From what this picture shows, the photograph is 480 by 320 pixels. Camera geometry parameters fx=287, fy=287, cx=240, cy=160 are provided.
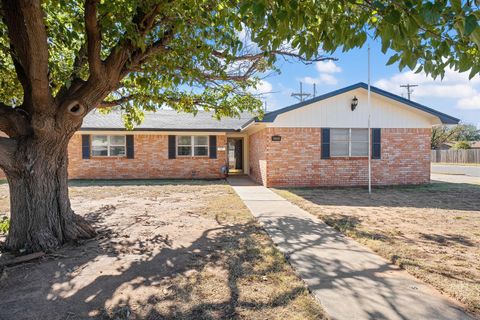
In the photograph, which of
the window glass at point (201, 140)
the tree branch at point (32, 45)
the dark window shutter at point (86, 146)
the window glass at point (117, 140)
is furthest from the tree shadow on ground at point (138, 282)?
the dark window shutter at point (86, 146)

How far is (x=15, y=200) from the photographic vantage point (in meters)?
4.36

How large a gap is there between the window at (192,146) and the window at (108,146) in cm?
289

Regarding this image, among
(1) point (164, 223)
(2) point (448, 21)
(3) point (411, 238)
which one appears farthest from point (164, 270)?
(3) point (411, 238)

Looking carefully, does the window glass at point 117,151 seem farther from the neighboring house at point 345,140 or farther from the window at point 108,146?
the neighboring house at point 345,140

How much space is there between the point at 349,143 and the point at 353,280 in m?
9.84

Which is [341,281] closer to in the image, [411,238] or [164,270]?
[164,270]

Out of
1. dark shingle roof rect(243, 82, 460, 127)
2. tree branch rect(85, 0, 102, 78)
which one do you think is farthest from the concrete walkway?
dark shingle roof rect(243, 82, 460, 127)

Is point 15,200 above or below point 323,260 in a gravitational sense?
above

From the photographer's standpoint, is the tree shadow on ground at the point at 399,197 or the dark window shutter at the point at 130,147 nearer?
the tree shadow on ground at the point at 399,197

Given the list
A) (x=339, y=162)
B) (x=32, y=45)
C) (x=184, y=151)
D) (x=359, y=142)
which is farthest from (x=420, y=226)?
(x=184, y=151)

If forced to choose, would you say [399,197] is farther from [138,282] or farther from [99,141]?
[99,141]

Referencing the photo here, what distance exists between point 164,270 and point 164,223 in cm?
251

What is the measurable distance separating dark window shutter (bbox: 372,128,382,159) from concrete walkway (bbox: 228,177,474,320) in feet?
26.2

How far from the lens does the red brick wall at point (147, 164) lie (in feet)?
49.0
